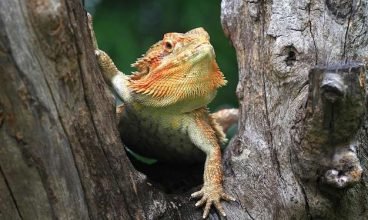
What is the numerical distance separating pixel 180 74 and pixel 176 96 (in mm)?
102

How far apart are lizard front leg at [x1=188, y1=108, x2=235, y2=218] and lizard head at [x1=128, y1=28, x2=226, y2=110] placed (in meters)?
0.11

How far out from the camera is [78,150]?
87.0 inches

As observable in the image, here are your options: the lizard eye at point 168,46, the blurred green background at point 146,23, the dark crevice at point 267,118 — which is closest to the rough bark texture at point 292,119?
the dark crevice at point 267,118

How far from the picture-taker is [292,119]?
263 cm

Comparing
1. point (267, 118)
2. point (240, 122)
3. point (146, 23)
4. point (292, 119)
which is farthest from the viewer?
point (146, 23)

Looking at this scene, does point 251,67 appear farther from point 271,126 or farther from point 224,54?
point 224,54

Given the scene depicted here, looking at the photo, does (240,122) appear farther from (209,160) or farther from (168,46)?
(168,46)

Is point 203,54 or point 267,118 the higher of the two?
point 203,54

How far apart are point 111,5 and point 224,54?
87 cm

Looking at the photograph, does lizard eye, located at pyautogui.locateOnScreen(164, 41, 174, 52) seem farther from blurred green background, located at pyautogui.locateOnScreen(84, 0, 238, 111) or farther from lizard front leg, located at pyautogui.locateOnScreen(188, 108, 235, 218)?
blurred green background, located at pyautogui.locateOnScreen(84, 0, 238, 111)

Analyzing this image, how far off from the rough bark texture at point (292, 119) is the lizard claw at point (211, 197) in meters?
0.05

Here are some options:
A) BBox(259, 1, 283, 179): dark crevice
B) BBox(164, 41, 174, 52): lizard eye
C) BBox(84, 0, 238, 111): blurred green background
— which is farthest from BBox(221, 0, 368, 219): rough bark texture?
BBox(84, 0, 238, 111): blurred green background

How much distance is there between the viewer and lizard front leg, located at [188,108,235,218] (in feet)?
8.89

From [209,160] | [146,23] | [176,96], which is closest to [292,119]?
[209,160]
